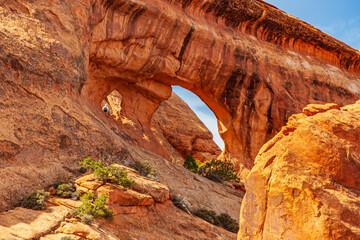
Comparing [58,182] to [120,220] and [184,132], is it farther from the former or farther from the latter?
[184,132]

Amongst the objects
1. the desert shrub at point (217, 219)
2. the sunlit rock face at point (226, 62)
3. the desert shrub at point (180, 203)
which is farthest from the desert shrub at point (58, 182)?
the sunlit rock face at point (226, 62)

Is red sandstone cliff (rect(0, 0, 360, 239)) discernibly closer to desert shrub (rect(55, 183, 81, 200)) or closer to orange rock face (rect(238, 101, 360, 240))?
orange rock face (rect(238, 101, 360, 240))

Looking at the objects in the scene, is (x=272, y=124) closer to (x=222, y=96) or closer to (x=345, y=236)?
(x=222, y=96)

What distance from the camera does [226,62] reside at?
73.7ft

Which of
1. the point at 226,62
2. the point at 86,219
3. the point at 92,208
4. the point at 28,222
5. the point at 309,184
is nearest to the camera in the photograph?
the point at 309,184

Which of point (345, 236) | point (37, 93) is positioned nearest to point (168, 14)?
point (37, 93)

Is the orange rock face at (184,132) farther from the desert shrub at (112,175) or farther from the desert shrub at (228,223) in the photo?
the desert shrub at (112,175)

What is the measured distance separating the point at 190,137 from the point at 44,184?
25240 millimetres

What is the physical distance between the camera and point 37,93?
10.6 m

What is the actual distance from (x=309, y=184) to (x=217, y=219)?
6.88 metres

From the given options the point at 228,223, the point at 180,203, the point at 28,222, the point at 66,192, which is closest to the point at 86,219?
the point at 28,222

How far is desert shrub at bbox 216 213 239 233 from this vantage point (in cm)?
1171

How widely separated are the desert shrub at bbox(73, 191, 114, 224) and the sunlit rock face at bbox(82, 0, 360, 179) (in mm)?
11592

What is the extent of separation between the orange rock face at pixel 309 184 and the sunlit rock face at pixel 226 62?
46.1 feet
